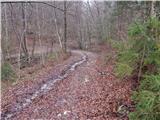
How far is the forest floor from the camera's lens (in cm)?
914

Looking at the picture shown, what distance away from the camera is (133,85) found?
10.5 metres

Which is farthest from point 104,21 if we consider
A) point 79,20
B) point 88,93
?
point 88,93

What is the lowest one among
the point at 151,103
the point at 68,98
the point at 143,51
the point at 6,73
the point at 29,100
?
the point at 29,100

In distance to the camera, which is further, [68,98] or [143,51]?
[68,98]

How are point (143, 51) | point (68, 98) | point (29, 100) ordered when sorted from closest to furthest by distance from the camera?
1. point (143, 51)
2. point (68, 98)
3. point (29, 100)

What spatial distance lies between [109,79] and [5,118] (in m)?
5.71

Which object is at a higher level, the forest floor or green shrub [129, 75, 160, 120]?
green shrub [129, 75, 160, 120]

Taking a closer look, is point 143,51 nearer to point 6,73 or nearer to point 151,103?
point 151,103

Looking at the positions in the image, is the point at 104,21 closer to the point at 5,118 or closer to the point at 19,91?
the point at 19,91

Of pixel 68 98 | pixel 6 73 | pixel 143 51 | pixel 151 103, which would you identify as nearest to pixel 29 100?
pixel 68 98

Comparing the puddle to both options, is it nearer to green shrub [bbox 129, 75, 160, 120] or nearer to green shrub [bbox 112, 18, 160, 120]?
green shrub [bbox 112, 18, 160, 120]

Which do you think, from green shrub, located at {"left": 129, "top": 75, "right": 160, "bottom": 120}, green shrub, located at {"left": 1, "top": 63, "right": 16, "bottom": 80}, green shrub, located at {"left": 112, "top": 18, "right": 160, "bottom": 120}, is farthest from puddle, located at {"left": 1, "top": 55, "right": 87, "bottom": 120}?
green shrub, located at {"left": 129, "top": 75, "right": 160, "bottom": 120}

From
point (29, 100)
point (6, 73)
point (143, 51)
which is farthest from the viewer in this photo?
point (6, 73)

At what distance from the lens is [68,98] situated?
36.2 ft
